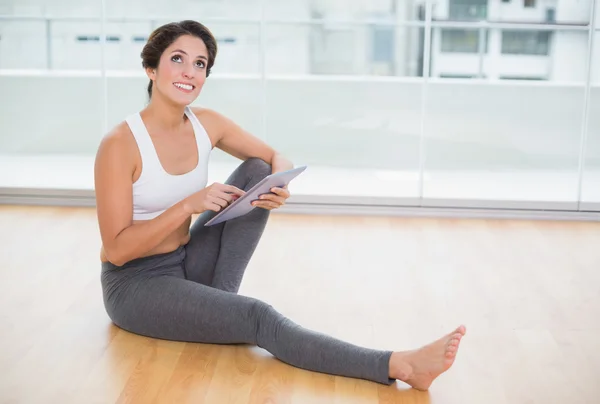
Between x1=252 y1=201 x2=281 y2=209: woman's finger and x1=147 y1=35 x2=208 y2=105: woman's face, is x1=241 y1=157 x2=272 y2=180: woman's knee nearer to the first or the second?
x1=252 y1=201 x2=281 y2=209: woman's finger

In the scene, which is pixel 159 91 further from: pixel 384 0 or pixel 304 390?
pixel 384 0

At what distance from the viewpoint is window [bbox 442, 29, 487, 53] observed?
14.6 ft

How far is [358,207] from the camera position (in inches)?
180

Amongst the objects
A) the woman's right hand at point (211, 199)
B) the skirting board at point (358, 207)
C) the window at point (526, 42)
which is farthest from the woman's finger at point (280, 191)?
the window at point (526, 42)

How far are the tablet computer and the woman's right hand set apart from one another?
32mm

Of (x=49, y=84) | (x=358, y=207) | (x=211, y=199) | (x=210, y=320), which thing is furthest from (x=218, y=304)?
(x=49, y=84)

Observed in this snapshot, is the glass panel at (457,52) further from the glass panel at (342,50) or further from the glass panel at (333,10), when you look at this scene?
the glass panel at (333,10)

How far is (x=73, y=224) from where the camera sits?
4.28 metres

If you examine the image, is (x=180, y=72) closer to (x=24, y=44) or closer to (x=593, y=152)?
(x=24, y=44)

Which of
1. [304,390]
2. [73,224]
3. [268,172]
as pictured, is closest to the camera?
[304,390]

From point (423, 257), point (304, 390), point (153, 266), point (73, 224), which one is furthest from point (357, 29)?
point (304, 390)

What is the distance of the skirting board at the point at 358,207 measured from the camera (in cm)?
451

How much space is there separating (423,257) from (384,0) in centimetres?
138

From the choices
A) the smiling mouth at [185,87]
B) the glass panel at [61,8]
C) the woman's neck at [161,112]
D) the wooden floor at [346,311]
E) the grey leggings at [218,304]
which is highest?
the glass panel at [61,8]
